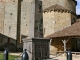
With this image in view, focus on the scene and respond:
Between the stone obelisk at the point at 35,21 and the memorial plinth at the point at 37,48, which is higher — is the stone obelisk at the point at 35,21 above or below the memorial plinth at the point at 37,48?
above

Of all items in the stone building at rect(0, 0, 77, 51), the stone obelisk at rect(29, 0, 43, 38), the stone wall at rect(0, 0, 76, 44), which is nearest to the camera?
the stone obelisk at rect(29, 0, 43, 38)

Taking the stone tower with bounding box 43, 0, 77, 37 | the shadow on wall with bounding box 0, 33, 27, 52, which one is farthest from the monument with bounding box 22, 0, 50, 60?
the shadow on wall with bounding box 0, 33, 27, 52

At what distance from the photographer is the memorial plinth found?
1041 cm

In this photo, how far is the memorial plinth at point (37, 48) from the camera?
10.4m

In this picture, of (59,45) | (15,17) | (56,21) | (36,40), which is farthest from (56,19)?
(36,40)

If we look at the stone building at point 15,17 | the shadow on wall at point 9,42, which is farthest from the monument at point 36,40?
the shadow on wall at point 9,42

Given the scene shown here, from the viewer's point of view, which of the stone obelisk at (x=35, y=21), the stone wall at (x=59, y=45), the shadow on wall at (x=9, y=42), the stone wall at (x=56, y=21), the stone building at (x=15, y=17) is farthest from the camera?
the shadow on wall at (x=9, y=42)

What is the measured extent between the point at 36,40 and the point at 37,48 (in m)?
0.49

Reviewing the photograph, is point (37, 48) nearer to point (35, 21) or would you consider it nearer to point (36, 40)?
point (36, 40)

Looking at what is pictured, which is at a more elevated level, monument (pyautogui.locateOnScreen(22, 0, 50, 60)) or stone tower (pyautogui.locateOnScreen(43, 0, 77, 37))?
stone tower (pyautogui.locateOnScreen(43, 0, 77, 37))

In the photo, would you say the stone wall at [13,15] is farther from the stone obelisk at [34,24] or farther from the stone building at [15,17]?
the stone obelisk at [34,24]

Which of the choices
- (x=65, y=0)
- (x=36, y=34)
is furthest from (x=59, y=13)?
(x=36, y=34)

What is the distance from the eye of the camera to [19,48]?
3450 centimetres

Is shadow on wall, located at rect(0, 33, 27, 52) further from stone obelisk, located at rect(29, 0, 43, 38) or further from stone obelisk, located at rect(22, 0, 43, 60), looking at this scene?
stone obelisk, located at rect(29, 0, 43, 38)
